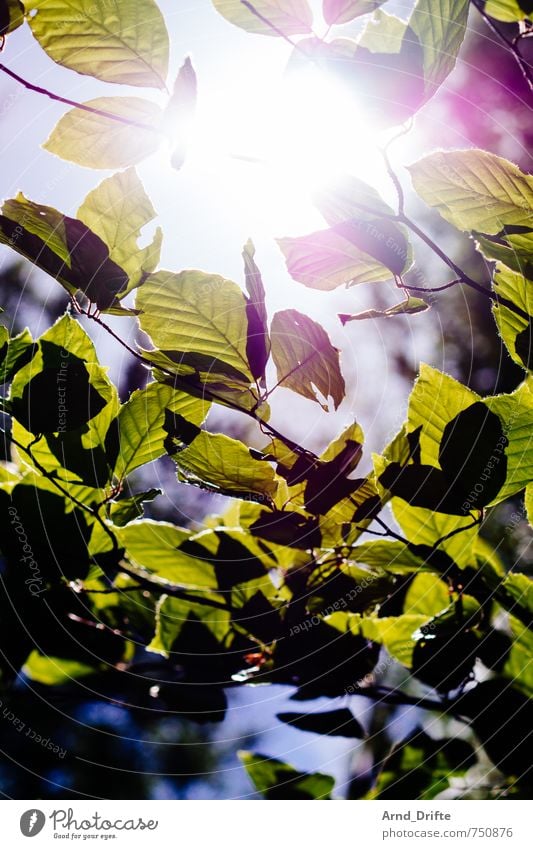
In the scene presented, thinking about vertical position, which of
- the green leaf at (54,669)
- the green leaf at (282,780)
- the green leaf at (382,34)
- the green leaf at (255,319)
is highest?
the green leaf at (382,34)

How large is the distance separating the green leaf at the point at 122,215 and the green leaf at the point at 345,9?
155 millimetres

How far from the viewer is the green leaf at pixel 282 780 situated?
17.9 inches

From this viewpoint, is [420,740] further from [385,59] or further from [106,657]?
[385,59]

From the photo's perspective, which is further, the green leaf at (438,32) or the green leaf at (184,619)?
the green leaf at (184,619)

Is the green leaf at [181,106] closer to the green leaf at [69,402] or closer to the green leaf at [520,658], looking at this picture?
the green leaf at [69,402]

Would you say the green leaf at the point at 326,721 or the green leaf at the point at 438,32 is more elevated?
the green leaf at the point at 438,32

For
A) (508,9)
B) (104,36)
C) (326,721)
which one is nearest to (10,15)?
(104,36)

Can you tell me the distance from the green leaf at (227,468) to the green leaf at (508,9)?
308 mm

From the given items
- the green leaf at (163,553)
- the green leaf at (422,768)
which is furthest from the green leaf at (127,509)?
the green leaf at (422,768)

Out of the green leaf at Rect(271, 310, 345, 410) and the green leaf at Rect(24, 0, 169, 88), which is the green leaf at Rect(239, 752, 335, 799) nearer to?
the green leaf at Rect(271, 310, 345, 410)

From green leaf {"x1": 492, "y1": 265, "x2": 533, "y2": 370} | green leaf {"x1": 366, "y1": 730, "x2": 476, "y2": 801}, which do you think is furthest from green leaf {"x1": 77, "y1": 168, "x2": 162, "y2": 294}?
green leaf {"x1": 366, "y1": 730, "x2": 476, "y2": 801}

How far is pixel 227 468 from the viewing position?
356 mm

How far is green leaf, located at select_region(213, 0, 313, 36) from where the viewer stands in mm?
348
